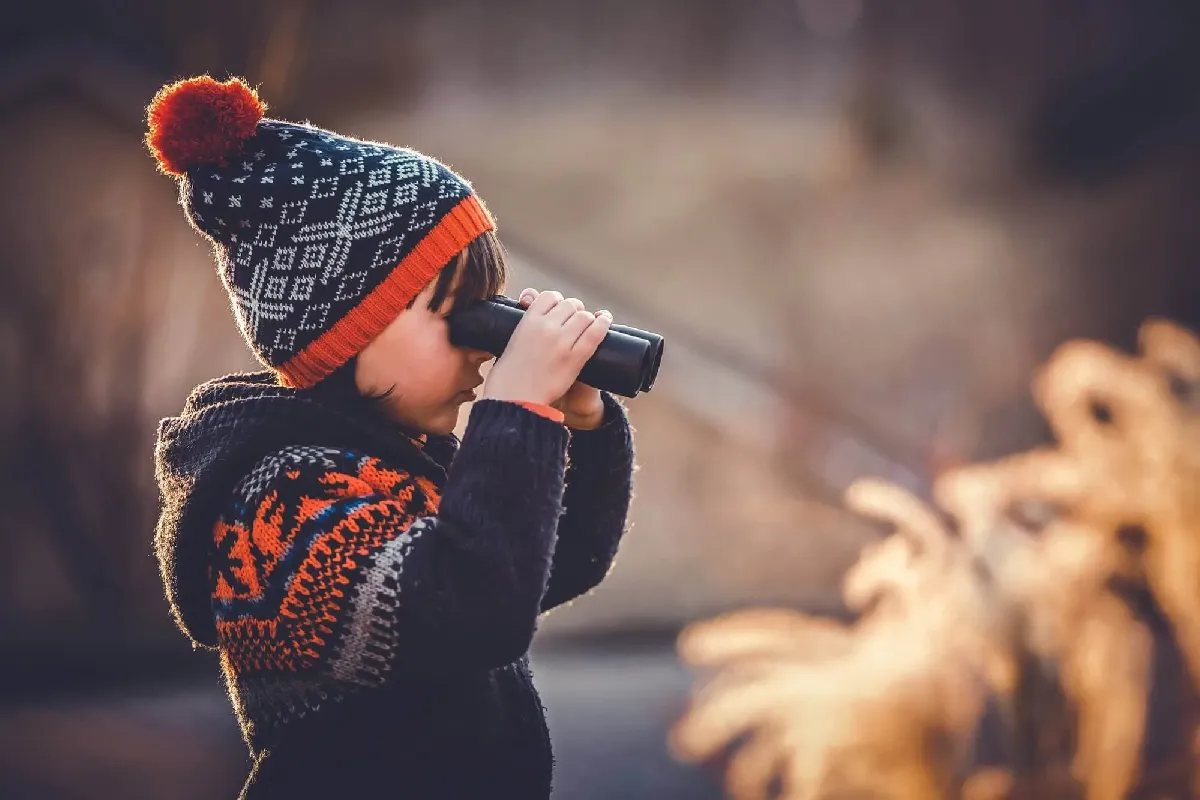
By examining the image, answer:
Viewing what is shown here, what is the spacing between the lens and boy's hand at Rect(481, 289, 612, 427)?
774 mm

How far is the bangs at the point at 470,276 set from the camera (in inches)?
33.5

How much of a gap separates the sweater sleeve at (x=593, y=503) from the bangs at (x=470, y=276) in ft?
0.57

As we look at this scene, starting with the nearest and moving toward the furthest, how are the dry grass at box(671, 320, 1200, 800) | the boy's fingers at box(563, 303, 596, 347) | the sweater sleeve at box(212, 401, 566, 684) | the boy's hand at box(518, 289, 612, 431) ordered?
the sweater sleeve at box(212, 401, 566, 684) → the boy's fingers at box(563, 303, 596, 347) → the boy's hand at box(518, 289, 612, 431) → the dry grass at box(671, 320, 1200, 800)

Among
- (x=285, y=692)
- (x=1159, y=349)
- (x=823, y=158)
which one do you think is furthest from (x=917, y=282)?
(x=285, y=692)

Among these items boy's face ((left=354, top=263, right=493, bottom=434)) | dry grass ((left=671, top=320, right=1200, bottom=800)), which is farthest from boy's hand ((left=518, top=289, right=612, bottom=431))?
dry grass ((left=671, top=320, right=1200, bottom=800))

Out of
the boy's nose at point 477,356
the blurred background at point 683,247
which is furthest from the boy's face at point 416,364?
the blurred background at point 683,247

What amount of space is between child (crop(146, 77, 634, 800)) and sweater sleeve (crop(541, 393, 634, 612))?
4.6 inches

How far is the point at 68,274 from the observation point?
81.2 inches

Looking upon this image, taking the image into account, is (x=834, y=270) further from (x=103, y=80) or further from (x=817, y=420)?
(x=103, y=80)

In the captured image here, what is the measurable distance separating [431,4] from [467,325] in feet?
5.25

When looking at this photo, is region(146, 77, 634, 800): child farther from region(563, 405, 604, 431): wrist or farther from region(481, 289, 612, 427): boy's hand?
region(563, 405, 604, 431): wrist

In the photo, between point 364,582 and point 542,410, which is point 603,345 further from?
point 364,582

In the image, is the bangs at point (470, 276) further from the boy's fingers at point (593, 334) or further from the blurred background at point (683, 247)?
the blurred background at point (683, 247)

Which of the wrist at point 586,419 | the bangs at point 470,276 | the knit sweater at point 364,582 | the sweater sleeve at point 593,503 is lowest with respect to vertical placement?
the knit sweater at point 364,582
